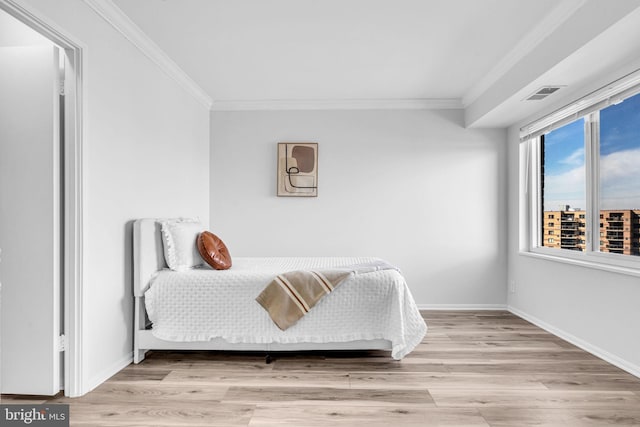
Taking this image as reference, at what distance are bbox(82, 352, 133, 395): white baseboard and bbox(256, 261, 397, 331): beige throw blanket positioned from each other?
3.43 feet

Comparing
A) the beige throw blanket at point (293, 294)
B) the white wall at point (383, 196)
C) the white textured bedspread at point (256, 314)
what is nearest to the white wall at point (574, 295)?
the white wall at point (383, 196)

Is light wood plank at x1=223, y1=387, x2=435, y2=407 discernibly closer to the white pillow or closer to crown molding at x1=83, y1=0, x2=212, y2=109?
Answer: the white pillow

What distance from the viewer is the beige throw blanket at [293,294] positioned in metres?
2.93

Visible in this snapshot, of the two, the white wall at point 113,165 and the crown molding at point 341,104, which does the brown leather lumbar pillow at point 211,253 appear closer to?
the white wall at point 113,165

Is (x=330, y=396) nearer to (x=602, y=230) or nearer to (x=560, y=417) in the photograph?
(x=560, y=417)

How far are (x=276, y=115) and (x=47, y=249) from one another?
312 cm

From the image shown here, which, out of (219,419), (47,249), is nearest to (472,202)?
(219,419)

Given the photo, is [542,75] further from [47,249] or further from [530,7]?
[47,249]

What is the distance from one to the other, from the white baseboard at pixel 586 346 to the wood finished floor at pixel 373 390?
0.06 metres

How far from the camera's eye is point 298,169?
491 cm

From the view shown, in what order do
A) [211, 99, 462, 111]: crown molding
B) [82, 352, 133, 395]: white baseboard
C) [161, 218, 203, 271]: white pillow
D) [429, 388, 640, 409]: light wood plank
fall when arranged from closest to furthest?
[429, 388, 640, 409]: light wood plank → [82, 352, 133, 395]: white baseboard → [161, 218, 203, 271]: white pillow → [211, 99, 462, 111]: crown molding

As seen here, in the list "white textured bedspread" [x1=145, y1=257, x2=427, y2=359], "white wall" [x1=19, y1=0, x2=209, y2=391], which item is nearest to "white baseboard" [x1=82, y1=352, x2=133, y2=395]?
"white wall" [x1=19, y1=0, x2=209, y2=391]

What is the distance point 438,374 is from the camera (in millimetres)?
2801

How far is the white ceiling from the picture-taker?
2721 millimetres
